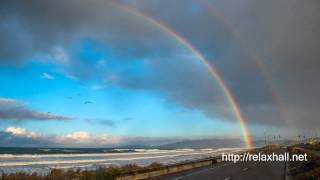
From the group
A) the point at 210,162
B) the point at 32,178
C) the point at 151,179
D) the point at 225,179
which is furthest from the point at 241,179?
the point at 210,162

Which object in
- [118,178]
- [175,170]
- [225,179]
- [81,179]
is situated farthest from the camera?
[175,170]

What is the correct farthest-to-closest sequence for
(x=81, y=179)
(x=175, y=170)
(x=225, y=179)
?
1. (x=175, y=170)
2. (x=225, y=179)
3. (x=81, y=179)

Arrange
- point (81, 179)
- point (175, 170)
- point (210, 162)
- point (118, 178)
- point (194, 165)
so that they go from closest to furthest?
point (81, 179) → point (118, 178) → point (175, 170) → point (194, 165) → point (210, 162)

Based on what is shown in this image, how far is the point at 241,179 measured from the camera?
24.8 m

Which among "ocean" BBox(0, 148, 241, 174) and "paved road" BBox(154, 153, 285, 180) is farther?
"ocean" BBox(0, 148, 241, 174)

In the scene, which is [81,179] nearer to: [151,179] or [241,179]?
[151,179]

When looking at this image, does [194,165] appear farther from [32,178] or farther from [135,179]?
[32,178]

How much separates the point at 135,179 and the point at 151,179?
1.36 m

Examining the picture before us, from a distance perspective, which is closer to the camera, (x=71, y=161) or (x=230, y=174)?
(x=230, y=174)

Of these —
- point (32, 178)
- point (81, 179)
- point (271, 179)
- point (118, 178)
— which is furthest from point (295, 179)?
point (32, 178)

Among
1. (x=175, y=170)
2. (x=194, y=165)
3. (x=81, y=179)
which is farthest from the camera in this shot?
(x=194, y=165)

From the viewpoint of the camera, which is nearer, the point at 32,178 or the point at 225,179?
the point at 32,178

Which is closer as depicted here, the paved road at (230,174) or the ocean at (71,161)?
the paved road at (230,174)

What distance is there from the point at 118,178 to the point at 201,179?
219 inches
